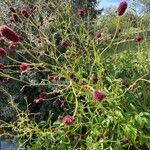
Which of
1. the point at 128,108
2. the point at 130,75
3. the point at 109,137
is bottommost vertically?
the point at 109,137

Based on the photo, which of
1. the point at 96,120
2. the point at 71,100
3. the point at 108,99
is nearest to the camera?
the point at 108,99

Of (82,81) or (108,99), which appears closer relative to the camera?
(108,99)

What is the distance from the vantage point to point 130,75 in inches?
146

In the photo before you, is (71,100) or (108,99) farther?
(71,100)

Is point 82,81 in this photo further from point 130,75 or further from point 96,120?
point 130,75

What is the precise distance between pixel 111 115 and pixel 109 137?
0.74 feet

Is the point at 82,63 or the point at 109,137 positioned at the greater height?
the point at 82,63

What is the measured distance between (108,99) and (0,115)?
1716 mm

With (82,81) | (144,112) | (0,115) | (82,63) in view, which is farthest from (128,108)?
(0,115)

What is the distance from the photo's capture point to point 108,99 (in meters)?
2.72

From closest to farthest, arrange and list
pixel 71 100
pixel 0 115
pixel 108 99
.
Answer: pixel 108 99 < pixel 71 100 < pixel 0 115

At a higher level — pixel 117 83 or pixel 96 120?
pixel 117 83

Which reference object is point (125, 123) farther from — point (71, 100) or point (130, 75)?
point (130, 75)

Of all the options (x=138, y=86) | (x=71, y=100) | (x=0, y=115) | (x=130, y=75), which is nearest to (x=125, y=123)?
(x=138, y=86)
